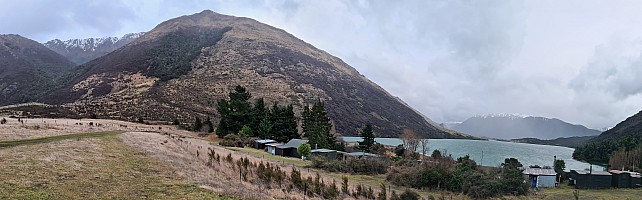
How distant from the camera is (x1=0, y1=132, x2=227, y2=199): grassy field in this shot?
40.0ft

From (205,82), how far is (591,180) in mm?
103654

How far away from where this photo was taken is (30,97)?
381 ft

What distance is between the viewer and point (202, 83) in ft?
404

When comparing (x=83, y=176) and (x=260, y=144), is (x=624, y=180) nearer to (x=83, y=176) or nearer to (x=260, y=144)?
(x=260, y=144)

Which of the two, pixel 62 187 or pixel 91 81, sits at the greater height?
pixel 91 81

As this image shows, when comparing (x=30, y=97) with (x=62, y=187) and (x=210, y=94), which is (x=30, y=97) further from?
(x=62, y=187)

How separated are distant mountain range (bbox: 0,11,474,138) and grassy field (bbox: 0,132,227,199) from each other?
197 feet

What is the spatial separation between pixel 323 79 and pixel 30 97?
4010 inches

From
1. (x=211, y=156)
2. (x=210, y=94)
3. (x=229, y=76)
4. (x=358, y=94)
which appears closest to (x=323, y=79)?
(x=358, y=94)

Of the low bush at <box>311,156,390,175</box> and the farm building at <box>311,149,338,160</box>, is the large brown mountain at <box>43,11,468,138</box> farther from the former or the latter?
the low bush at <box>311,156,390,175</box>

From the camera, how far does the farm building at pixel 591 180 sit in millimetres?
43156

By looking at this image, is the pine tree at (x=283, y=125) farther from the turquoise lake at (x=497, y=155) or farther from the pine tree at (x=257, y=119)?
the turquoise lake at (x=497, y=155)

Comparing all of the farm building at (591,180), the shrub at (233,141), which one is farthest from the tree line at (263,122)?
the farm building at (591,180)

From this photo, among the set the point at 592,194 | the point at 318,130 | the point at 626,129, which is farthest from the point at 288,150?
the point at 626,129
